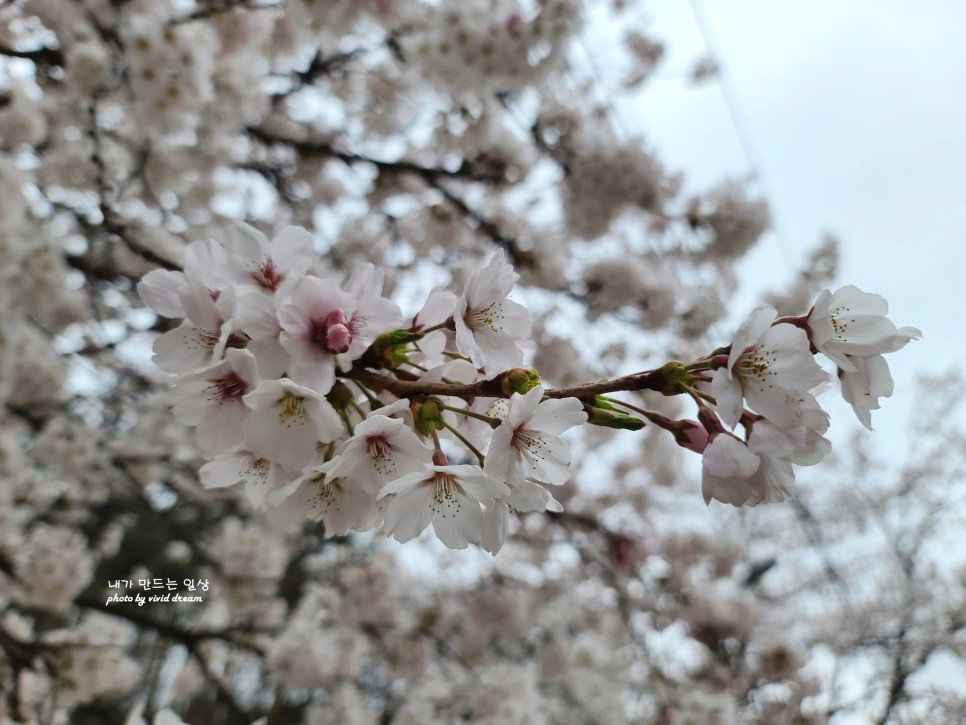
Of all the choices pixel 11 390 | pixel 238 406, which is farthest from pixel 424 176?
pixel 238 406

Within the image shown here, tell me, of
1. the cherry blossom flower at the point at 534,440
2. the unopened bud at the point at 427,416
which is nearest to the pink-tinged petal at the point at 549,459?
the cherry blossom flower at the point at 534,440

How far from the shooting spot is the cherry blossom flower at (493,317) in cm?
75

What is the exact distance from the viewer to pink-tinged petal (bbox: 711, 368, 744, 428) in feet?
2.08

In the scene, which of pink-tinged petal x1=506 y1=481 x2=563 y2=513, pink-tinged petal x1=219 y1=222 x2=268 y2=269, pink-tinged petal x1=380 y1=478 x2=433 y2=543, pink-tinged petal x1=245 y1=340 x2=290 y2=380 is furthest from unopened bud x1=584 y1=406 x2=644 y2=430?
pink-tinged petal x1=219 y1=222 x2=268 y2=269

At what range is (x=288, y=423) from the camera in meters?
0.70

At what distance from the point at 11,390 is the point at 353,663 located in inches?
82.8

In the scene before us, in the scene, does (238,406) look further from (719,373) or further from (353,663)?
(353,663)

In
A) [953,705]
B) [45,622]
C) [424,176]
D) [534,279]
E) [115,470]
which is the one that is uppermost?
[424,176]

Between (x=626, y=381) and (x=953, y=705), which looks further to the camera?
(x=953, y=705)

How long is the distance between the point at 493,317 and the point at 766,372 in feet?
1.08

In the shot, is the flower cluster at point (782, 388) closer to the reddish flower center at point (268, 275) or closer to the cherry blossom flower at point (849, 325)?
the cherry blossom flower at point (849, 325)

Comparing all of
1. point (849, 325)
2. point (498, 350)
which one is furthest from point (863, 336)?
point (498, 350)

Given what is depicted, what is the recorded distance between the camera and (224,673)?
4625mm

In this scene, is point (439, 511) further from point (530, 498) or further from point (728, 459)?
point (728, 459)
